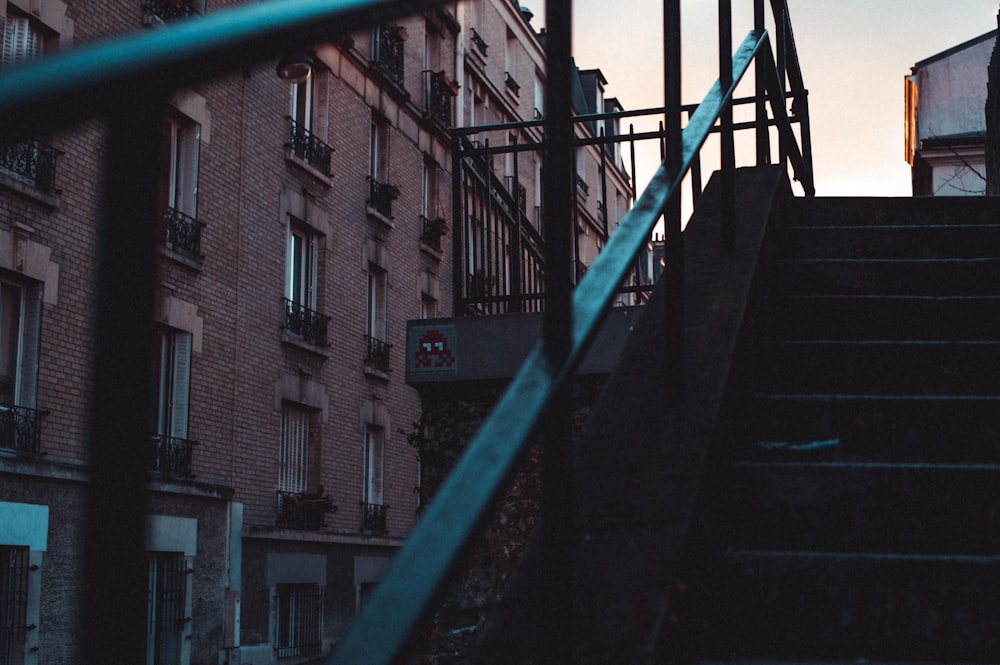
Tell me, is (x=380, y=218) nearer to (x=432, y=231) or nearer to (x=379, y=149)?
(x=379, y=149)

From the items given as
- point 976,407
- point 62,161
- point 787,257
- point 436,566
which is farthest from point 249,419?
point 436,566

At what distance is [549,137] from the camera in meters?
1.74

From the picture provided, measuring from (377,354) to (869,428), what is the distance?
17.1 metres

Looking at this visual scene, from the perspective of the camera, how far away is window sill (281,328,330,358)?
17000 mm

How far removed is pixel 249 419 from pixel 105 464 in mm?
15715

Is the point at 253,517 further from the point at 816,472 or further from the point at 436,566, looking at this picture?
the point at 436,566

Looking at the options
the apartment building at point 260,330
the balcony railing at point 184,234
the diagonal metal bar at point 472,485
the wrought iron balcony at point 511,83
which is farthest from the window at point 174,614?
the wrought iron balcony at point 511,83

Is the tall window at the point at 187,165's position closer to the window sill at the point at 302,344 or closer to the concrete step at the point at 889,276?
the window sill at the point at 302,344

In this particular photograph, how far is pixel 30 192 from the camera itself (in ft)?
40.4

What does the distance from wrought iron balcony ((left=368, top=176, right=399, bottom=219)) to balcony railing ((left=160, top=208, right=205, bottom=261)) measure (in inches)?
198

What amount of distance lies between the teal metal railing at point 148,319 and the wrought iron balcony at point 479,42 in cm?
2470

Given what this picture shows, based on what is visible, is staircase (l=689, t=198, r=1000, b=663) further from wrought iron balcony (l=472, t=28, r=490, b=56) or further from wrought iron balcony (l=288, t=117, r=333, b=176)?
wrought iron balcony (l=472, t=28, r=490, b=56)

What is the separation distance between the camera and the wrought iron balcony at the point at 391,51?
67.3ft

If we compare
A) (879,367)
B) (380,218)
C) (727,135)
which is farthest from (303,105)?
(879,367)
